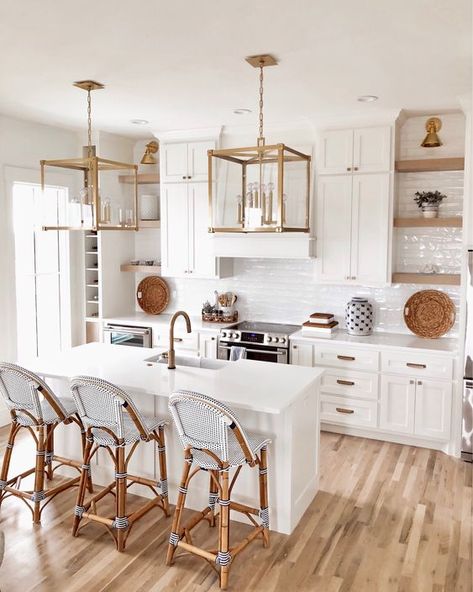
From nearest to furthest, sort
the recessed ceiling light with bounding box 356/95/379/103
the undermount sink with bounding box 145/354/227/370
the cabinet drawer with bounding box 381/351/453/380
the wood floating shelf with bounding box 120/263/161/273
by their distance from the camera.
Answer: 1. the undermount sink with bounding box 145/354/227/370
2. the recessed ceiling light with bounding box 356/95/379/103
3. the cabinet drawer with bounding box 381/351/453/380
4. the wood floating shelf with bounding box 120/263/161/273

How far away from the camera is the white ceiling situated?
268 centimetres

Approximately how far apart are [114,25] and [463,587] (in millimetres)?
3384

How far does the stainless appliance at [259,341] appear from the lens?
16.9 ft

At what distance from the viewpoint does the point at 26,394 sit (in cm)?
345

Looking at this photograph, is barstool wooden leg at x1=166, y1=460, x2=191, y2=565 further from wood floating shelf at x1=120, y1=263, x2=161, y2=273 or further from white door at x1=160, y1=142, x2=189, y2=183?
white door at x1=160, y1=142, x2=189, y2=183

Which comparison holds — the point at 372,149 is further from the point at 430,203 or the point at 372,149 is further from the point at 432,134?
the point at 430,203

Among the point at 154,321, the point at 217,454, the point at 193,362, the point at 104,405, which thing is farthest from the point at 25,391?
the point at 154,321

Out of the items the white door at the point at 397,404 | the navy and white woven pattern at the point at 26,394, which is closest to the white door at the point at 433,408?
the white door at the point at 397,404

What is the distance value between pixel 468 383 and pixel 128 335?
332cm

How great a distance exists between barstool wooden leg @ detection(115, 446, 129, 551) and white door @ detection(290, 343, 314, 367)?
7.44 feet

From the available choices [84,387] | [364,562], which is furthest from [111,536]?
[364,562]

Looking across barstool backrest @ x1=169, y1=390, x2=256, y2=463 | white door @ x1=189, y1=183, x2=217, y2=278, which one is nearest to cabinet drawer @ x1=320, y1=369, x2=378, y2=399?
white door @ x1=189, y1=183, x2=217, y2=278

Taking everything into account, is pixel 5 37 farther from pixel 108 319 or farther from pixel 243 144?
pixel 108 319

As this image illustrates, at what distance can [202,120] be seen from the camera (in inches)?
206
